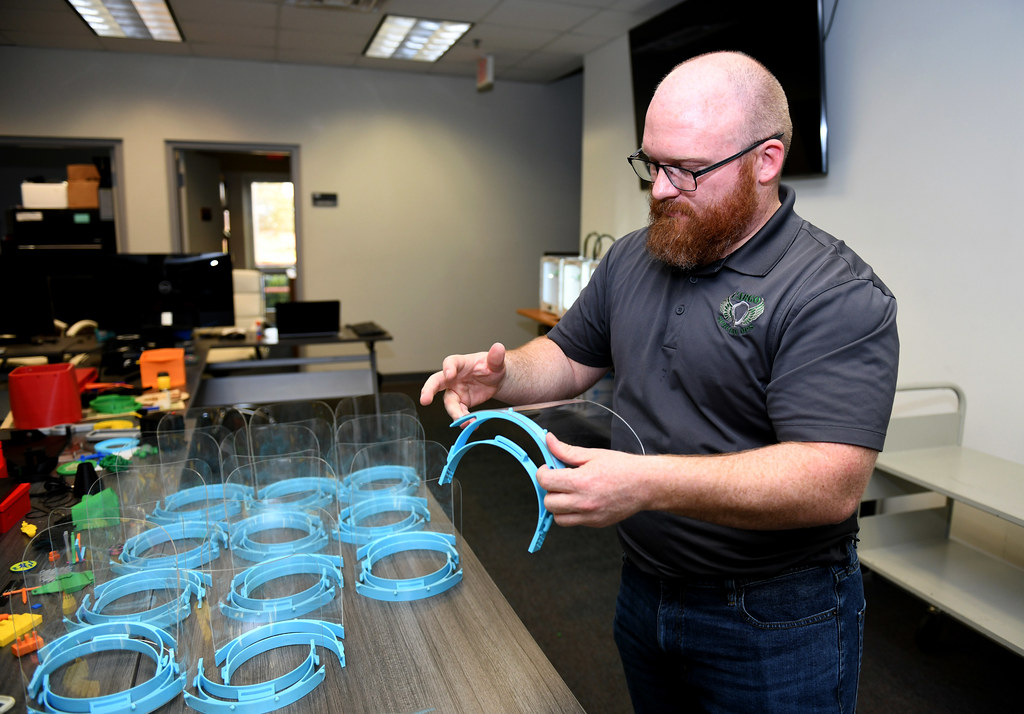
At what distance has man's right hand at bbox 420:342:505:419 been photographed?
1.28 m

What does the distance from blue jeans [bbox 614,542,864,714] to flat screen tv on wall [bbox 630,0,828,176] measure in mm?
2603

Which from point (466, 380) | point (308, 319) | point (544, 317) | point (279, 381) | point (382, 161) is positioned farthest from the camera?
point (382, 161)

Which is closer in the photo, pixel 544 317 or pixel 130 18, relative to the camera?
pixel 130 18

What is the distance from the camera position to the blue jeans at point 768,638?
119 centimetres

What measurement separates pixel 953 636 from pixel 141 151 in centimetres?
660

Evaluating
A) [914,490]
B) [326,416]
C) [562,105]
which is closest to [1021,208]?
[914,490]

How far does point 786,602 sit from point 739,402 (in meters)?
0.36

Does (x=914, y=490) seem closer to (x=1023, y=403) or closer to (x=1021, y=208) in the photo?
(x=1023, y=403)

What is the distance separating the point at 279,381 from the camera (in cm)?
436

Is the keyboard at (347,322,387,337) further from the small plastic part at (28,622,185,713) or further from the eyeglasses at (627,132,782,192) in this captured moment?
the eyeglasses at (627,132,782,192)

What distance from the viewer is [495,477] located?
4297mm

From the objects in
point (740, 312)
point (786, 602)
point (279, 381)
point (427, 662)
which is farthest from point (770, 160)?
point (279, 381)

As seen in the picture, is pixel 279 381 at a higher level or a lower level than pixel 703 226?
lower

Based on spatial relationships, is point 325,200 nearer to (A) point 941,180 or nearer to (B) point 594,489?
(A) point 941,180
